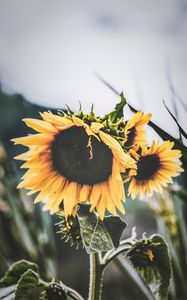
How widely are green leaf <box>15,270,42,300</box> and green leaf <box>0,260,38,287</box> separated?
4 cm

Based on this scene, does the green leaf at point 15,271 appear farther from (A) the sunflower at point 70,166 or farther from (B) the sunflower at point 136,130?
(B) the sunflower at point 136,130

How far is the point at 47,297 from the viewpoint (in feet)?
2.32

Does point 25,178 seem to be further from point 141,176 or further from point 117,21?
point 117,21

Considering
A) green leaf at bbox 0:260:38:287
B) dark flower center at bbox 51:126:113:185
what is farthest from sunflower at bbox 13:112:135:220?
green leaf at bbox 0:260:38:287

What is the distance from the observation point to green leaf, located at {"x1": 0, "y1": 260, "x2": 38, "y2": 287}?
76 centimetres

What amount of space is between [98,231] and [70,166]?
136mm

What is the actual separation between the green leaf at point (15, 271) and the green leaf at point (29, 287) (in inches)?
Result: 1.7

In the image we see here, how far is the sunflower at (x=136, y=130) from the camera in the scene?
708 millimetres

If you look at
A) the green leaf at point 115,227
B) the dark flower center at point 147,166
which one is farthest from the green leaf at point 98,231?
the dark flower center at point 147,166

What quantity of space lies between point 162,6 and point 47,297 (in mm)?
599

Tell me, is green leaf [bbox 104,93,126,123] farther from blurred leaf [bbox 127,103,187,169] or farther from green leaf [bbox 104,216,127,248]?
green leaf [bbox 104,216,127,248]

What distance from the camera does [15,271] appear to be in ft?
2.51

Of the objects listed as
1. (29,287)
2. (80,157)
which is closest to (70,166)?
(80,157)

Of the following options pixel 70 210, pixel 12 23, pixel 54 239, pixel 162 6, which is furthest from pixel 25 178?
pixel 162 6
